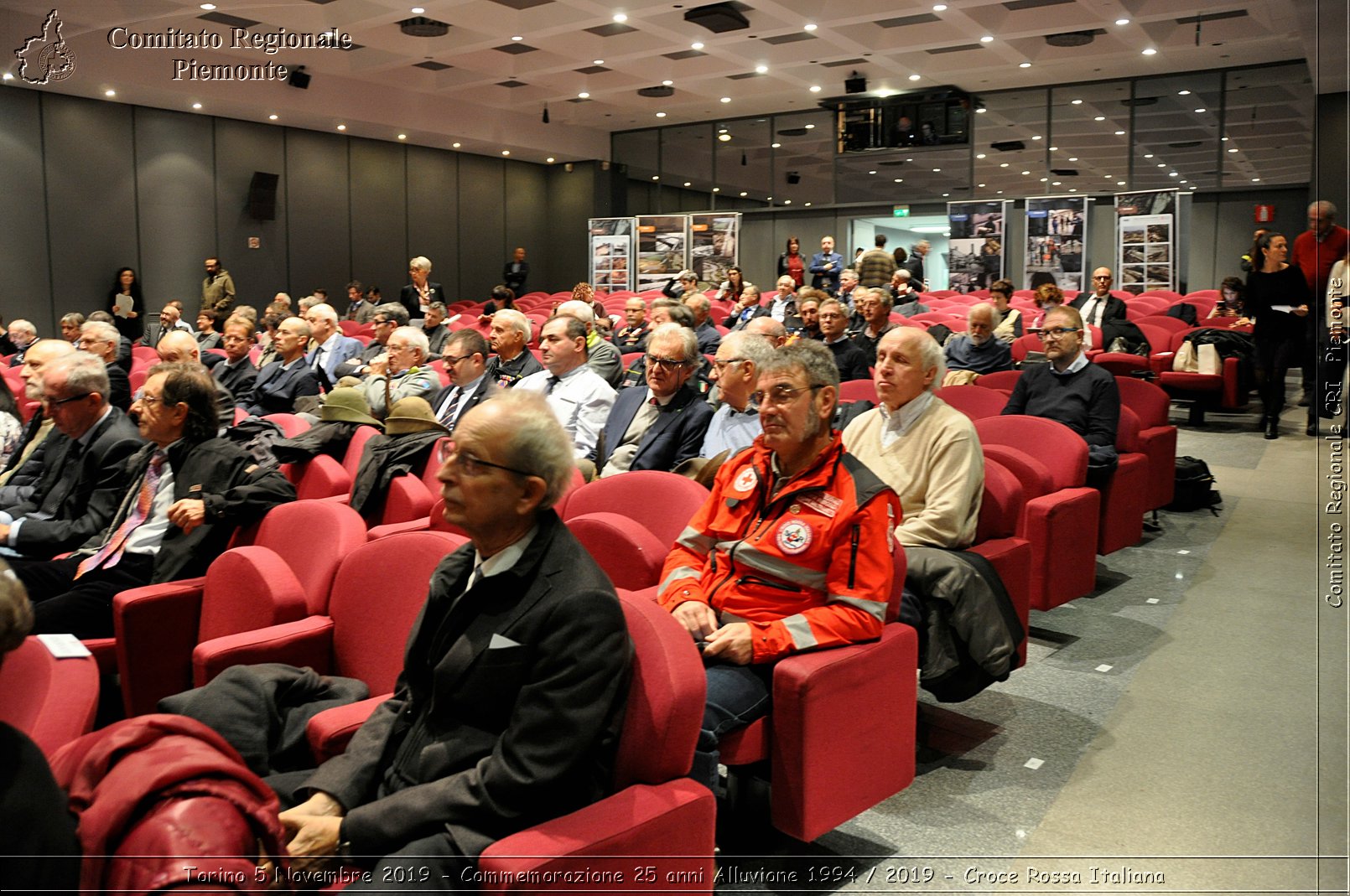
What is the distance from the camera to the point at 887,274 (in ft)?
32.7

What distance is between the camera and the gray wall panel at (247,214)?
15.0 metres

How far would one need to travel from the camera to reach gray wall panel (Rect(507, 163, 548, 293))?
19516mm

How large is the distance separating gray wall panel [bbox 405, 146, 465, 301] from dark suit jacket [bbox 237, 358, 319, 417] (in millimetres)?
11246

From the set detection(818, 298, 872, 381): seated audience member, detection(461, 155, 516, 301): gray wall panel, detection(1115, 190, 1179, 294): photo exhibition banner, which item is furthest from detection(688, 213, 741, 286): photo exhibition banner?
detection(818, 298, 872, 381): seated audience member

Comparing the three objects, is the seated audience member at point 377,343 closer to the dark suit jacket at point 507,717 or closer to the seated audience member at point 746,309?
the seated audience member at point 746,309

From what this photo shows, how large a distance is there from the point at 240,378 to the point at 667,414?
157 inches

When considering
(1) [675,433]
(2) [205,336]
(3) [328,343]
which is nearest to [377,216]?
(2) [205,336]

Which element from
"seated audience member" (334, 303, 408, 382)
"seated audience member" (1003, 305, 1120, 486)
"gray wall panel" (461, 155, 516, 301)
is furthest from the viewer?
"gray wall panel" (461, 155, 516, 301)

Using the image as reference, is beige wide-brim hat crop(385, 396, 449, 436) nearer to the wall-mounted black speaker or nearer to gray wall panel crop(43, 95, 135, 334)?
gray wall panel crop(43, 95, 135, 334)

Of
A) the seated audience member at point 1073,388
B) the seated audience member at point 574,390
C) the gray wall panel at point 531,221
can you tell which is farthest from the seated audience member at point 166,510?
the gray wall panel at point 531,221

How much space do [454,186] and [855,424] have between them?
16.5 m

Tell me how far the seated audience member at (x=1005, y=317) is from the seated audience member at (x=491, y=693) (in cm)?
769

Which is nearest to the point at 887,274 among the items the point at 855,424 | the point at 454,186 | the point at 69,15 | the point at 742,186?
the point at 855,424

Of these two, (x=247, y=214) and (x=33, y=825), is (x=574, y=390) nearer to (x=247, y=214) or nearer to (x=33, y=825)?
(x=33, y=825)
